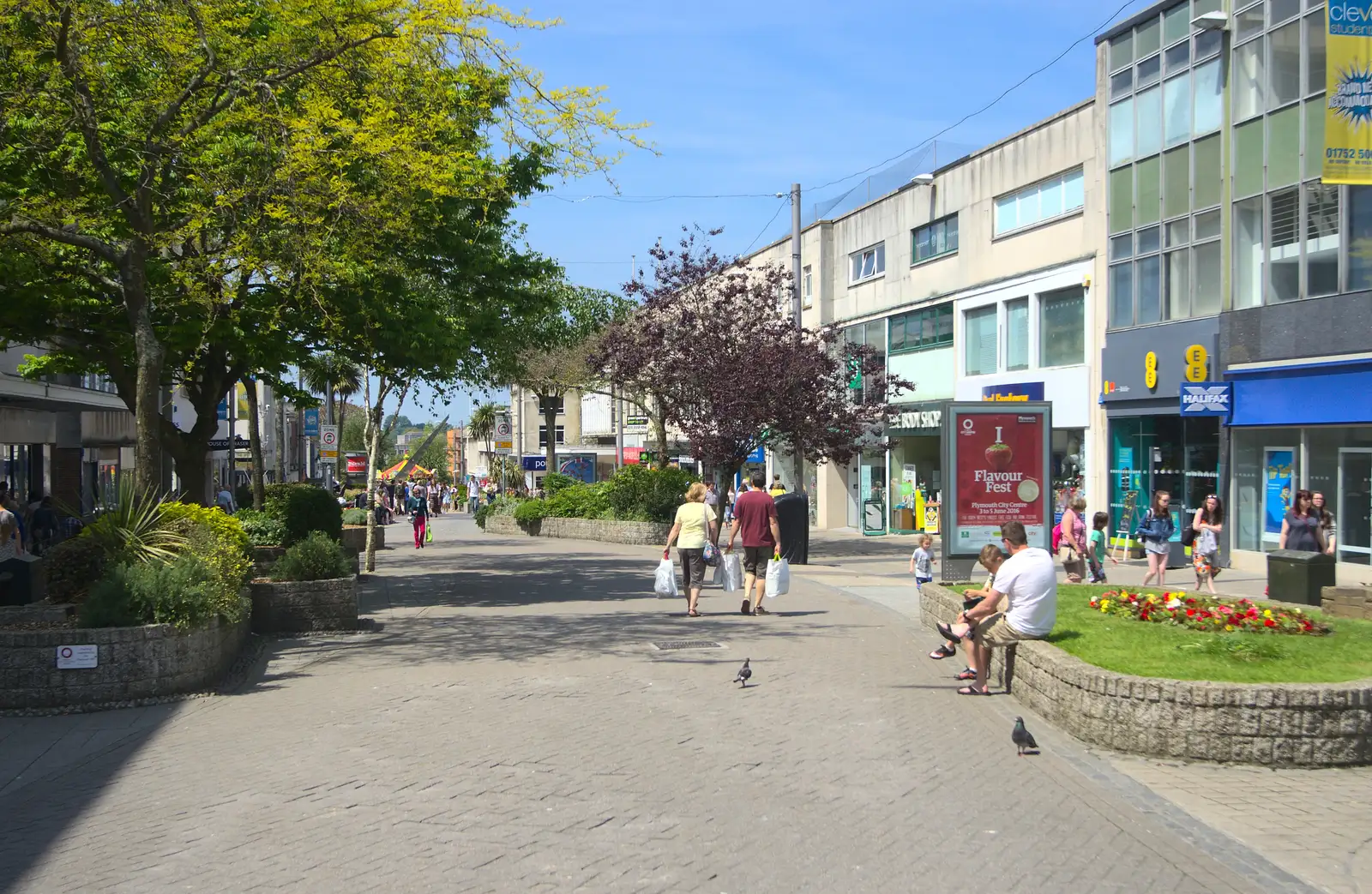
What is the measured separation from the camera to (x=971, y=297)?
104ft

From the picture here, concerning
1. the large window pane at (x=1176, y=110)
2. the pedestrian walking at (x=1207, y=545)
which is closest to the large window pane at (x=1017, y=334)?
the large window pane at (x=1176, y=110)

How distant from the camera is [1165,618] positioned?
10.9 metres

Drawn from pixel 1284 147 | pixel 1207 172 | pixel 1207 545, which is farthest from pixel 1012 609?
pixel 1207 172

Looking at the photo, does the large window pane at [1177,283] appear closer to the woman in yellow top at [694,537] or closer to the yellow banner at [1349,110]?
the yellow banner at [1349,110]

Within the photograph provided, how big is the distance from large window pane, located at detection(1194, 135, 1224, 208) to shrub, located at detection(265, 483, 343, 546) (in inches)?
634

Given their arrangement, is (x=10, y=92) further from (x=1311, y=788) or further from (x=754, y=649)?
(x=1311, y=788)

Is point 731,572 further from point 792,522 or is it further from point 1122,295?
point 1122,295

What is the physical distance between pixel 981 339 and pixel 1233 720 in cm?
2442

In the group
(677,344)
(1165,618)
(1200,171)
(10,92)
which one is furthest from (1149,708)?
(677,344)

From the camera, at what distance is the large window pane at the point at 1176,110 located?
77.4ft

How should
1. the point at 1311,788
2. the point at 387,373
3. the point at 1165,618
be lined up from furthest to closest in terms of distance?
the point at 387,373
the point at 1165,618
the point at 1311,788

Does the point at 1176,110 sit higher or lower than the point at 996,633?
higher

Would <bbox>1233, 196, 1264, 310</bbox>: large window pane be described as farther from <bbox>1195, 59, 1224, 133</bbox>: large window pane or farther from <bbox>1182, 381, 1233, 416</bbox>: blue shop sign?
<bbox>1195, 59, 1224, 133</bbox>: large window pane

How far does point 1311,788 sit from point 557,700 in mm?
5331
